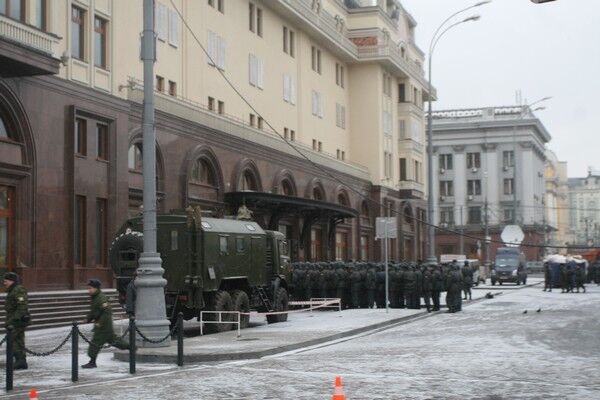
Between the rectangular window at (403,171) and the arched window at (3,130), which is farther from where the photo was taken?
the rectangular window at (403,171)

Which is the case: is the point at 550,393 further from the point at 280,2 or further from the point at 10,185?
the point at 280,2

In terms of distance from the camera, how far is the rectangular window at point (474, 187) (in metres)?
117

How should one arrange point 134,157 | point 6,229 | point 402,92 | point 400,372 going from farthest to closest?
point 402,92
point 134,157
point 6,229
point 400,372

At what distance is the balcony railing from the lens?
26609 millimetres

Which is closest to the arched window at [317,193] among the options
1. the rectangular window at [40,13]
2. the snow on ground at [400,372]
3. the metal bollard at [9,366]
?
the rectangular window at [40,13]

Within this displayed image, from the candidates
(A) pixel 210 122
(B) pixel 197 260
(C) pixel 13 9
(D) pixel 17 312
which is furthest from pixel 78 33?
(D) pixel 17 312

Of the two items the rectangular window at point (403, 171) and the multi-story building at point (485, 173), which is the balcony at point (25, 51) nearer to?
the rectangular window at point (403, 171)

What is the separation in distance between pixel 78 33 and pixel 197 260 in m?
13.2

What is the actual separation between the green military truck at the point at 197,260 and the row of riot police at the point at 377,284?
8.49 meters

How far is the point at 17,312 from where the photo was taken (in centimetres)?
1617

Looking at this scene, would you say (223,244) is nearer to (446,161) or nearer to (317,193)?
(317,193)

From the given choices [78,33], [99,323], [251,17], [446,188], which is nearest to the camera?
[99,323]

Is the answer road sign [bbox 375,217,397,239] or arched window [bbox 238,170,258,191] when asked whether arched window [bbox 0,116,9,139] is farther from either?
arched window [bbox 238,170,258,191]

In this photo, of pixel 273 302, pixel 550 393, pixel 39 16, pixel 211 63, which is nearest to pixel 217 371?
pixel 550 393
